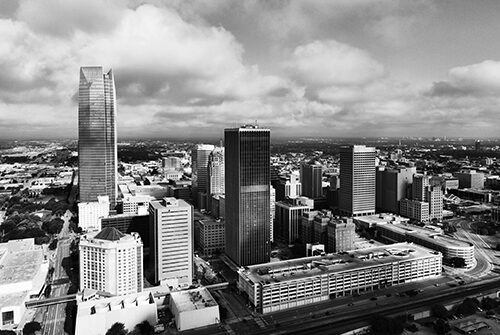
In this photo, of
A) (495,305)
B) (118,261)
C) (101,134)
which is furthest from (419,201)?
(101,134)

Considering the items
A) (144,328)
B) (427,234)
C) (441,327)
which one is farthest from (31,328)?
(427,234)

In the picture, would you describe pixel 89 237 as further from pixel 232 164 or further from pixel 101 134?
pixel 101 134

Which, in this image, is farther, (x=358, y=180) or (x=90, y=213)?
(x=358, y=180)

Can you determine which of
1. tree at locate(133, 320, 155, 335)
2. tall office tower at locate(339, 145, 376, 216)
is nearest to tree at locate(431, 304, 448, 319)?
tree at locate(133, 320, 155, 335)

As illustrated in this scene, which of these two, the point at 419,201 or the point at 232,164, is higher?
the point at 232,164

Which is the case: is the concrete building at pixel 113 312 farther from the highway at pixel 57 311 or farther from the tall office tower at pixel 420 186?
the tall office tower at pixel 420 186

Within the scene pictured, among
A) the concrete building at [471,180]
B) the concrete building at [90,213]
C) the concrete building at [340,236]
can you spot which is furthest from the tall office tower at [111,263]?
the concrete building at [471,180]

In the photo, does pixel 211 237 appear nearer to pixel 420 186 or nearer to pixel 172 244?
pixel 172 244
